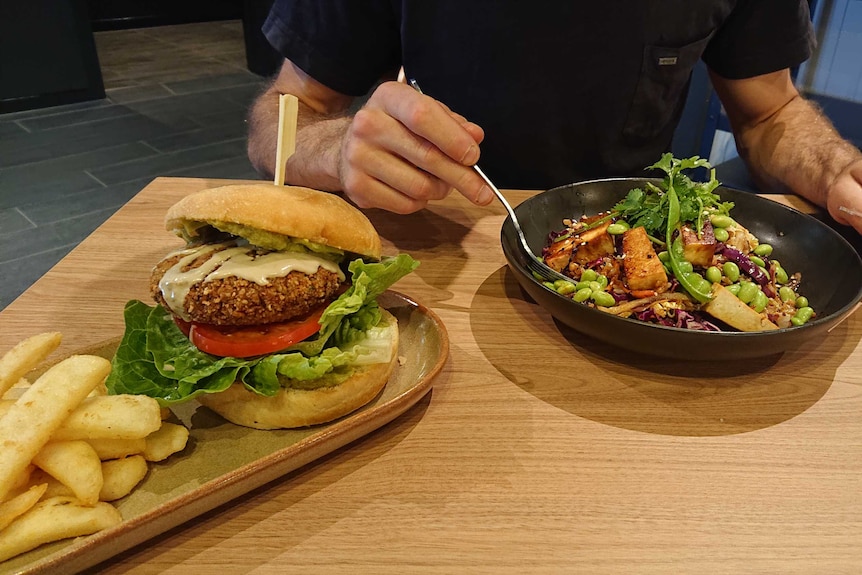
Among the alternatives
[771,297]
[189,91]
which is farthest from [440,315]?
[189,91]

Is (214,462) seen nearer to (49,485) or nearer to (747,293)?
(49,485)

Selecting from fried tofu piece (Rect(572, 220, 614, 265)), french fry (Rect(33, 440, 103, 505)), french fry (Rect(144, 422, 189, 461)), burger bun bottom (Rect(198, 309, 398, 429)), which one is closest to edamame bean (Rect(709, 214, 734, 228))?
fried tofu piece (Rect(572, 220, 614, 265))

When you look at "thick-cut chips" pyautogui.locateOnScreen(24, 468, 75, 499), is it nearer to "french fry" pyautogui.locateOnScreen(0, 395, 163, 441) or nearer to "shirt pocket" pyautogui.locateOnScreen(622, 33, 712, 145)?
"french fry" pyautogui.locateOnScreen(0, 395, 163, 441)

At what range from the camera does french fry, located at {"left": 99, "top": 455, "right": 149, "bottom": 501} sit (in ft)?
2.99

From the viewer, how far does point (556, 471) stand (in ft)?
3.38

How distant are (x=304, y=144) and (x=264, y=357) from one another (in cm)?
100

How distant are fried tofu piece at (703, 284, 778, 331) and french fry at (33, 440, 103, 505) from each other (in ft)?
3.66

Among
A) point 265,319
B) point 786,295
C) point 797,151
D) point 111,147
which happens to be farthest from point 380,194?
point 111,147

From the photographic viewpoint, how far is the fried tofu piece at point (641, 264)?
133 cm

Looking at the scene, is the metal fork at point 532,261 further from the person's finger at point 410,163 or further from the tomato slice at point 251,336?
the tomato slice at point 251,336

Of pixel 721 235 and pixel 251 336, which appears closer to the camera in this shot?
pixel 251 336

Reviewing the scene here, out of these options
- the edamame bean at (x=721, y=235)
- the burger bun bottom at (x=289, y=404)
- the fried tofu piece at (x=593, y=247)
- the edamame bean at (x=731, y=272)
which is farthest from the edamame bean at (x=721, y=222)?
the burger bun bottom at (x=289, y=404)

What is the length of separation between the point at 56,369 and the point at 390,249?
92cm

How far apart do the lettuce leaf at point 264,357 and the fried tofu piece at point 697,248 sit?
2.02 feet
